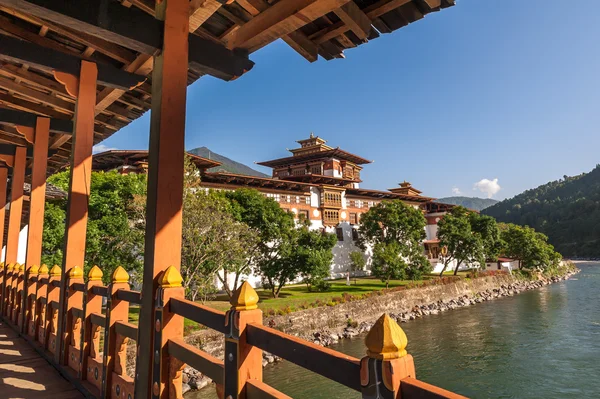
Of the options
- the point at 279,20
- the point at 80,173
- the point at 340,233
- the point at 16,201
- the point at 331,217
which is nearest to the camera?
the point at 279,20

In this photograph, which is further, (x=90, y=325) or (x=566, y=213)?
(x=566, y=213)

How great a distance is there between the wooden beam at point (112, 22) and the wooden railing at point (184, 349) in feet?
A: 6.61

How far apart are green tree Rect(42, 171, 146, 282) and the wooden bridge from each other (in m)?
12.1

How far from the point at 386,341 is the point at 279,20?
2.80 m

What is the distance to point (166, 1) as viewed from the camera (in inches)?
127

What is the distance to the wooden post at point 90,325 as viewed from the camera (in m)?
3.80

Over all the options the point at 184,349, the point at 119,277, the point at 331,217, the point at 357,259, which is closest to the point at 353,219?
the point at 331,217

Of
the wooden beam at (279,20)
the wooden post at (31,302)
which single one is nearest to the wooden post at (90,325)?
the wooden post at (31,302)

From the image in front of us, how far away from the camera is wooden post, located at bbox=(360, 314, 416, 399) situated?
1.17 meters

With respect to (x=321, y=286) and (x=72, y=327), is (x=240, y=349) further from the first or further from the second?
(x=321, y=286)

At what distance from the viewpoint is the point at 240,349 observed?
1.90 m

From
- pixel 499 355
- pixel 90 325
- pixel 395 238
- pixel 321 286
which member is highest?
pixel 395 238

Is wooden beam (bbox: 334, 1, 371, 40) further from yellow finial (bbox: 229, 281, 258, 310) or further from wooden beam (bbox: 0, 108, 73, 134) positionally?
wooden beam (bbox: 0, 108, 73, 134)

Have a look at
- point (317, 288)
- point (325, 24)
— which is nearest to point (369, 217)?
point (317, 288)
